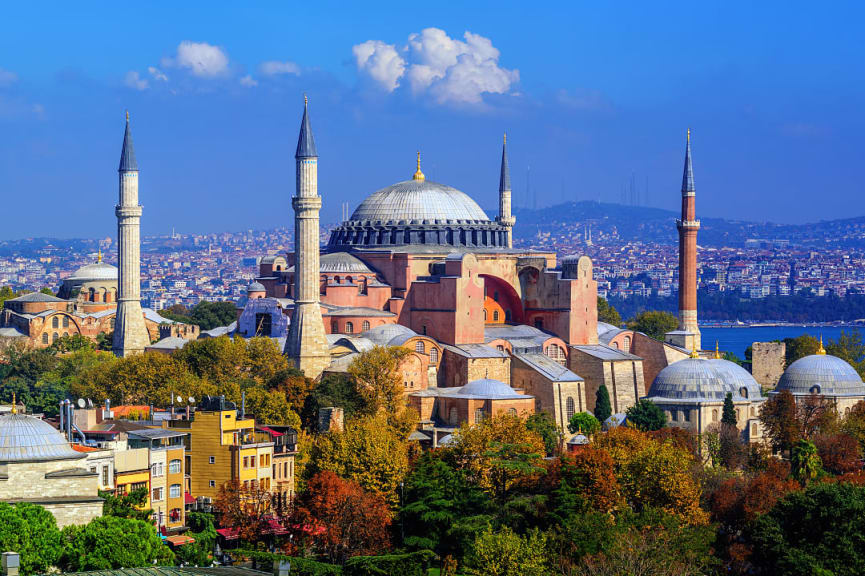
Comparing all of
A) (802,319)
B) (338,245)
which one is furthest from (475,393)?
(802,319)

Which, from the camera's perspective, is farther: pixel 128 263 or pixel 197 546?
pixel 128 263

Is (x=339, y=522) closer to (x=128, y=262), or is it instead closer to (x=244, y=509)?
(x=244, y=509)

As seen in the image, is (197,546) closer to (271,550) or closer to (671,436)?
(271,550)

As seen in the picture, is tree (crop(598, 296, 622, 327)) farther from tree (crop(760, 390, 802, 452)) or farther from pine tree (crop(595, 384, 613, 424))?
tree (crop(760, 390, 802, 452))

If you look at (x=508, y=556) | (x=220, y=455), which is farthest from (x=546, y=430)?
(x=508, y=556)

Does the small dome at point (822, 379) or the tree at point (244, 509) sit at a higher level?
the small dome at point (822, 379)

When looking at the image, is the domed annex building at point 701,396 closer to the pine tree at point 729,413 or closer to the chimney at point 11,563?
the pine tree at point 729,413

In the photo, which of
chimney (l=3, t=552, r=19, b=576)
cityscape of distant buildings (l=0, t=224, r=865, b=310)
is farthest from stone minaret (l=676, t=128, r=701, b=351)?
cityscape of distant buildings (l=0, t=224, r=865, b=310)

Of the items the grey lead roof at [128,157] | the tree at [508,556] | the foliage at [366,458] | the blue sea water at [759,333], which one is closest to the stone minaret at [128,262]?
the grey lead roof at [128,157]
